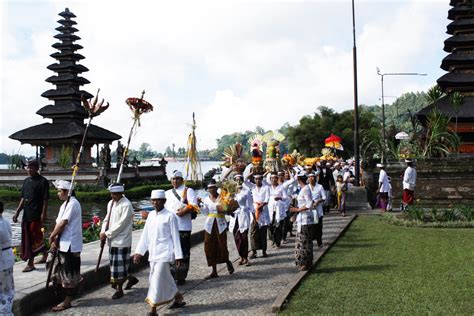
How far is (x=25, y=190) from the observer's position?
29.5 feet

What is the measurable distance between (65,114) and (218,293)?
141 feet

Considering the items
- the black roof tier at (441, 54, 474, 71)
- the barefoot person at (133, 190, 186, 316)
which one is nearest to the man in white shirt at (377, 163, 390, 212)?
the barefoot person at (133, 190, 186, 316)

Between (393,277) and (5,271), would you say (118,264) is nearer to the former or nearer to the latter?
(5,271)

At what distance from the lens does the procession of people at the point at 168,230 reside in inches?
275

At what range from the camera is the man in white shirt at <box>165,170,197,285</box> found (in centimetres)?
866

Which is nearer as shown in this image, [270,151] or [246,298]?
[246,298]

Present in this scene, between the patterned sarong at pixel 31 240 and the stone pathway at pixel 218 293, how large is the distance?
51.8 inches

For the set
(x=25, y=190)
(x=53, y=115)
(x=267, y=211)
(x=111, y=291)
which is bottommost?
(x=111, y=291)

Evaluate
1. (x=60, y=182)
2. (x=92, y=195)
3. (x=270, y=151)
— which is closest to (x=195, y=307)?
(x=60, y=182)

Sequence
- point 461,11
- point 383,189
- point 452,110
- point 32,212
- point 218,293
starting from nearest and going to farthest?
point 218,293 → point 32,212 → point 383,189 → point 452,110 → point 461,11

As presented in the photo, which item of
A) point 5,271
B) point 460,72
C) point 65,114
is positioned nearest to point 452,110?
point 460,72

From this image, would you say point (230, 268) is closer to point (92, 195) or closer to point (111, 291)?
point (111, 291)

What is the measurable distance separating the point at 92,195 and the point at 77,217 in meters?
27.4

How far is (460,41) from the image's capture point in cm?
3219
